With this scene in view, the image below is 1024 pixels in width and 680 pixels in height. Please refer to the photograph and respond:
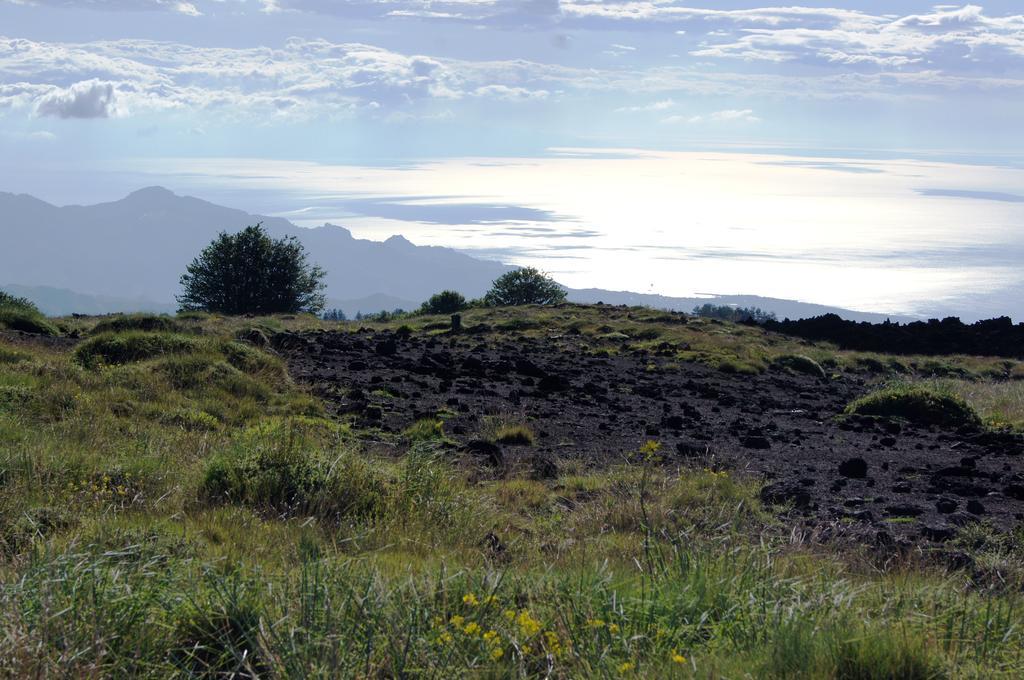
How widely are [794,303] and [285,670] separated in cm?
16751

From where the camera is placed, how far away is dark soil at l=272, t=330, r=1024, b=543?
23.7 feet

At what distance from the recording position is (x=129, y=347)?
1170cm

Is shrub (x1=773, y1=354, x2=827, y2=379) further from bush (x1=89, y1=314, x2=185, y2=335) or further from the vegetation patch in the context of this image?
bush (x1=89, y1=314, x2=185, y2=335)

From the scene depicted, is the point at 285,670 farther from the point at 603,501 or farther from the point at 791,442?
the point at 791,442

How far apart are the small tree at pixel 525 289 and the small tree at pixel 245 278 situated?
9.32 m

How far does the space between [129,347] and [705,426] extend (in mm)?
7716

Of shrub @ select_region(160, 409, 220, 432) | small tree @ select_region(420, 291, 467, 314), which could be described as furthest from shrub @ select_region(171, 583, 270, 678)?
small tree @ select_region(420, 291, 467, 314)

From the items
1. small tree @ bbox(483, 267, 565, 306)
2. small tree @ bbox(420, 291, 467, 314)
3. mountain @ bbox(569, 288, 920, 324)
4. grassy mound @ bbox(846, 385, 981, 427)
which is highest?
mountain @ bbox(569, 288, 920, 324)

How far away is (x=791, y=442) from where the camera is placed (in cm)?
1026

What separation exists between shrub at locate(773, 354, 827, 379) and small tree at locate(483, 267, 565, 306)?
20279 mm

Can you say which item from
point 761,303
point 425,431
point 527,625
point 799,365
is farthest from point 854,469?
point 761,303

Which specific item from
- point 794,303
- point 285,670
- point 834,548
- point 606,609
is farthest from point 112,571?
point 794,303

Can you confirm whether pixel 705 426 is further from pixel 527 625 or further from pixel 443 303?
pixel 443 303

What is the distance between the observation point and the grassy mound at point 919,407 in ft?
41.6
